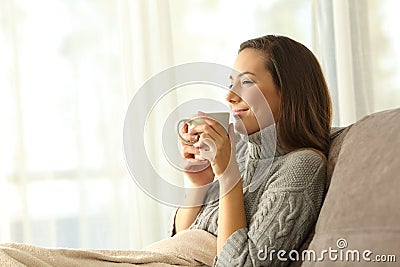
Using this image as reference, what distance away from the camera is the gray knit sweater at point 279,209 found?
163 cm

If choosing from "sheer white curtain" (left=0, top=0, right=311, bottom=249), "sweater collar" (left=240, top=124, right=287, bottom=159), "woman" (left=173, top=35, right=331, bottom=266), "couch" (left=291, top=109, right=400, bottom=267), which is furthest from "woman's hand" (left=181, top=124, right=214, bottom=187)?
"sheer white curtain" (left=0, top=0, right=311, bottom=249)

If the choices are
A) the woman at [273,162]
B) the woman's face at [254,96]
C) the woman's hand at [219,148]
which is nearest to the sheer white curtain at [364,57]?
the woman at [273,162]

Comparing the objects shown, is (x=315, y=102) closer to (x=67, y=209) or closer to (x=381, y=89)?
(x=381, y=89)

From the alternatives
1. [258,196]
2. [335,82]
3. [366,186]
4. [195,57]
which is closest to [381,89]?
[335,82]

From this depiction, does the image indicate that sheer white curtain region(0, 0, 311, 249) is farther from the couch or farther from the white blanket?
the couch

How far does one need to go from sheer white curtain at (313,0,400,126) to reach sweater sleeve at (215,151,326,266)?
135 centimetres

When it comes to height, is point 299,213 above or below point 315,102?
below

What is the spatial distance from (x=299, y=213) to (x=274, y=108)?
0.35 metres

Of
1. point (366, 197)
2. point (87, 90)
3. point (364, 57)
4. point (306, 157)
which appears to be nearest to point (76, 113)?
point (87, 90)

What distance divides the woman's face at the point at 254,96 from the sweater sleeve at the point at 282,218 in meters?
0.18

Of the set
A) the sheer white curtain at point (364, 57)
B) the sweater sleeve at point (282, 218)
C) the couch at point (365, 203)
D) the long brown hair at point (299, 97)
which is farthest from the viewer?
the sheer white curtain at point (364, 57)

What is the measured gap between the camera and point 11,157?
3275mm

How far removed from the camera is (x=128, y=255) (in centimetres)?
169

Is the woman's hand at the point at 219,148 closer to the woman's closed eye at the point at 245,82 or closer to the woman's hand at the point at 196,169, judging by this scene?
the woman's hand at the point at 196,169
